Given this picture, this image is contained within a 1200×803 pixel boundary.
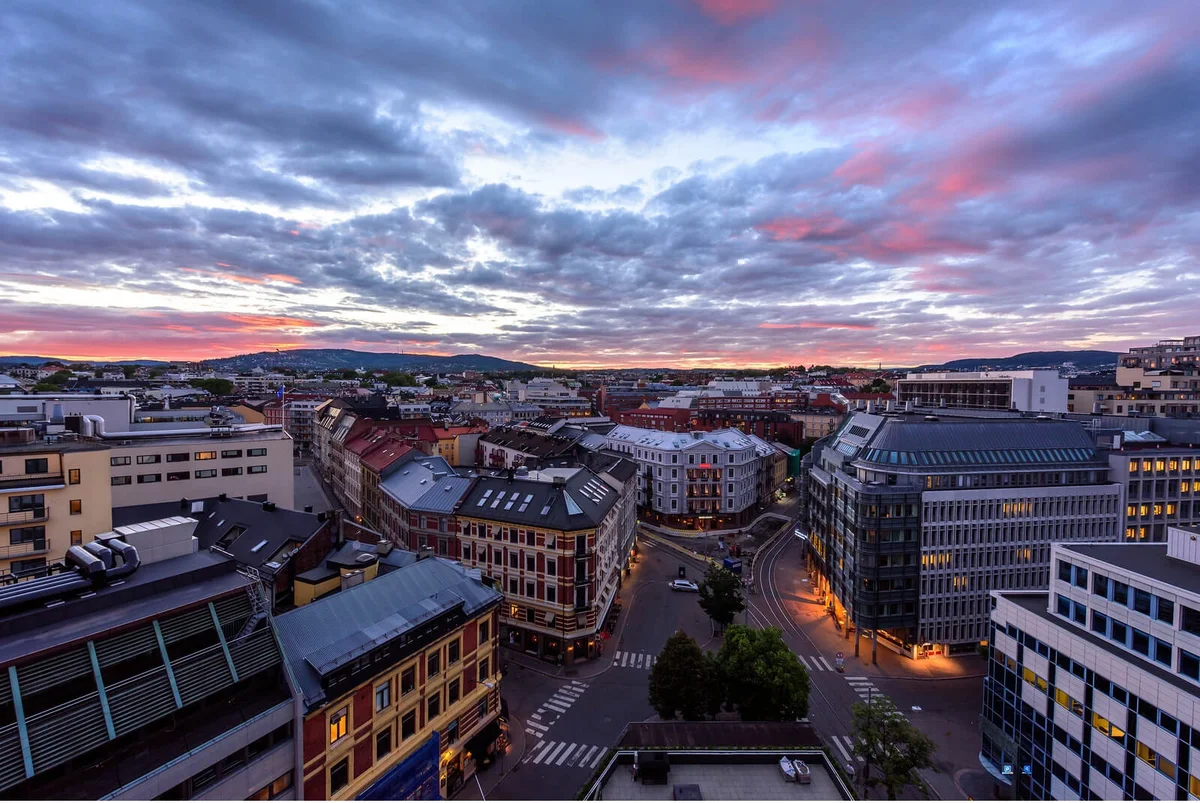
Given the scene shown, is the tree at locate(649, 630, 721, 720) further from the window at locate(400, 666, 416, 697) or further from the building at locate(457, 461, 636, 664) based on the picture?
the window at locate(400, 666, 416, 697)

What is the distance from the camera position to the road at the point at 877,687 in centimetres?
4884

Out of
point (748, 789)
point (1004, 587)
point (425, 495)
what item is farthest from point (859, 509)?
point (425, 495)

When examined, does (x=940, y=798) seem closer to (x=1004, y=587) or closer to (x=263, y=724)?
(x=1004, y=587)

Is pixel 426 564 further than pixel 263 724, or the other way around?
pixel 426 564

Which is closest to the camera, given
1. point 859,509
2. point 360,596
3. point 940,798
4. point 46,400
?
point 360,596

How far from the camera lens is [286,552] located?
47.8 meters

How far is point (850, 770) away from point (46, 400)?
122 m

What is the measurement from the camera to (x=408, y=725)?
36.9 m

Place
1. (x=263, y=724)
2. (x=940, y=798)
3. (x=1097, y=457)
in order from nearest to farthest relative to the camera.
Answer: (x=263, y=724) → (x=940, y=798) → (x=1097, y=457)

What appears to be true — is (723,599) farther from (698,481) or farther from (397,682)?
(698,481)

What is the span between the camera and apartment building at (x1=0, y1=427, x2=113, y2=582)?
157 ft

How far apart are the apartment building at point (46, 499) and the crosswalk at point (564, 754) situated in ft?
151

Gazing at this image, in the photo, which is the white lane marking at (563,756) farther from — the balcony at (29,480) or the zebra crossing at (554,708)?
the balcony at (29,480)

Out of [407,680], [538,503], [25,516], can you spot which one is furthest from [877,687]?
[25,516]
